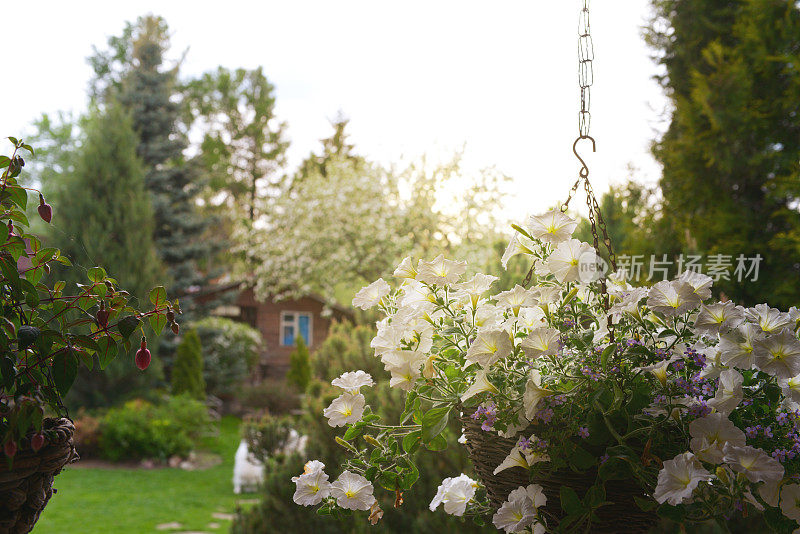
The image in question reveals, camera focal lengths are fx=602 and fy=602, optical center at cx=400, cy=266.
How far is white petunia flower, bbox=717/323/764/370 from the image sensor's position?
0.91 meters

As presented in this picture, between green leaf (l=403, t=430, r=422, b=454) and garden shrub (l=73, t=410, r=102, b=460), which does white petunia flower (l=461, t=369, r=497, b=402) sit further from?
garden shrub (l=73, t=410, r=102, b=460)

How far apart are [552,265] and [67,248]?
31.7ft

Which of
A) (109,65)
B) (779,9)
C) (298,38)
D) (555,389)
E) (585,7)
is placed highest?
(109,65)

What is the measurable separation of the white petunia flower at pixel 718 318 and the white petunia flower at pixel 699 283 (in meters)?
0.03

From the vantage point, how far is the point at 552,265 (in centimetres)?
103

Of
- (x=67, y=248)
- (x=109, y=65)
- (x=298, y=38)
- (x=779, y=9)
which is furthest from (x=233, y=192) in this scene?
(x=779, y=9)

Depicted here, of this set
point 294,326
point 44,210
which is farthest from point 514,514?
point 294,326

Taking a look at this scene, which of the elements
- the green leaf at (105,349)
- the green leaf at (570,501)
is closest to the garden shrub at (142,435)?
the green leaf at (105,349)

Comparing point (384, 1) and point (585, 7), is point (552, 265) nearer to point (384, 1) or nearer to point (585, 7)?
point (585, 7)

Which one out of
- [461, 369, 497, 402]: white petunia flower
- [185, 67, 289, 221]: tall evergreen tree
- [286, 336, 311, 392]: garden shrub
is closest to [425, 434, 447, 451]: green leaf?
[461, 369, 497, 402]: white petunia flower

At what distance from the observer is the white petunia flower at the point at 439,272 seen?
3.54ft

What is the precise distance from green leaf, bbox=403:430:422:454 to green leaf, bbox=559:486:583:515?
10.0 inches

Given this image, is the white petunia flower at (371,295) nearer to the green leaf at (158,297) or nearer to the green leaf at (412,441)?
the green leaf at (412,441)

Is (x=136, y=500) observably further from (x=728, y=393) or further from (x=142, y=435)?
(x=728, y=393)
